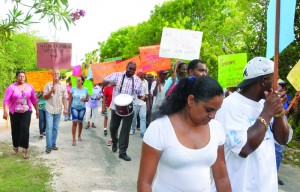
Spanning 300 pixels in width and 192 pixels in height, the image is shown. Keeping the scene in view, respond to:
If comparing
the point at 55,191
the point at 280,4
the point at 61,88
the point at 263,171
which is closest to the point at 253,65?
the point at 280,4

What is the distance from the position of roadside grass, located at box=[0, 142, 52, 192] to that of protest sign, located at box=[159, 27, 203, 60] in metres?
3.71

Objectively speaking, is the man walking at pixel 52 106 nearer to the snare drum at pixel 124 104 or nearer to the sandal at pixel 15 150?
the sandal at pixel 15 150

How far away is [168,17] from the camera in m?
38.8

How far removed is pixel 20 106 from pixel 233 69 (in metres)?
4.23

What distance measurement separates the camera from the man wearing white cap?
2.51 metres

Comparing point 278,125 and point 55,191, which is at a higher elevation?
point 278,125

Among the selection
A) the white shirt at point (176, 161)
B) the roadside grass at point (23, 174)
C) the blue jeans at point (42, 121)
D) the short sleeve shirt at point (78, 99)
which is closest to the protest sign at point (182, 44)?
the short sleeve shirt at point (78, 99)

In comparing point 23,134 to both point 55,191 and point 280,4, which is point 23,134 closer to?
point 55,191

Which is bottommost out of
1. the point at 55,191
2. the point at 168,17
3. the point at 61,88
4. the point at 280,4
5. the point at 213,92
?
the point at 55,191

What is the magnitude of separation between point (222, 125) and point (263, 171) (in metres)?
0.41

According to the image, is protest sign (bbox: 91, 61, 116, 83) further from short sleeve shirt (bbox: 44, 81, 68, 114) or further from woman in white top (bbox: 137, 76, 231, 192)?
woman in white top (bbox: 137, 76, 231, 192)

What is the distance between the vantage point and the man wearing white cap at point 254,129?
8.22 ft

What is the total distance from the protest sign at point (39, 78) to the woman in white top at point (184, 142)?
6575 mm

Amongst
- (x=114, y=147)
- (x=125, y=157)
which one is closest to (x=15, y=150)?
(x=114, y=147)
